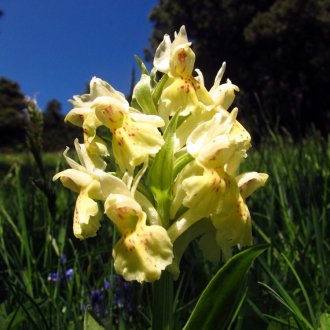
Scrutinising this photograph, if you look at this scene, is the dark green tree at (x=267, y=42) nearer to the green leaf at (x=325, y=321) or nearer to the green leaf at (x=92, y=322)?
the green leaf at (x=325, y=321)

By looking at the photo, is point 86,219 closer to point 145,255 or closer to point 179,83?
point 145,255

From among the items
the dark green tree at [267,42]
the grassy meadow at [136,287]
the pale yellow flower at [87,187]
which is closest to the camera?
the pale yellow flower at [87,187]

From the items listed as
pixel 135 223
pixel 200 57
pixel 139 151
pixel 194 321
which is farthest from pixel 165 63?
pixel 200 57

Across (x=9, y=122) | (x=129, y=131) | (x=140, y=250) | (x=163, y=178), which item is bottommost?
(x=140, y=250)

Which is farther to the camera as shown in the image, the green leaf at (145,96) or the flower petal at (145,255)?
the green leaf at (145,96)

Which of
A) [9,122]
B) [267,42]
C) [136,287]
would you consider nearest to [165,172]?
[136,287]

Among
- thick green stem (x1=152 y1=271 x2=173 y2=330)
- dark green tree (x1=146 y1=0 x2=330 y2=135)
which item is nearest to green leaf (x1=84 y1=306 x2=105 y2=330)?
thick green stem (x1=152 y1=271 x2=173 y2=330)

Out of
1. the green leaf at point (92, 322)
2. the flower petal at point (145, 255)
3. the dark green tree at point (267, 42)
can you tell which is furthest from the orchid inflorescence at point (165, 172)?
the dark green tree at point (267, 42)

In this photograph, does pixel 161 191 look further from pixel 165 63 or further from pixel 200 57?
pixel 200 57
